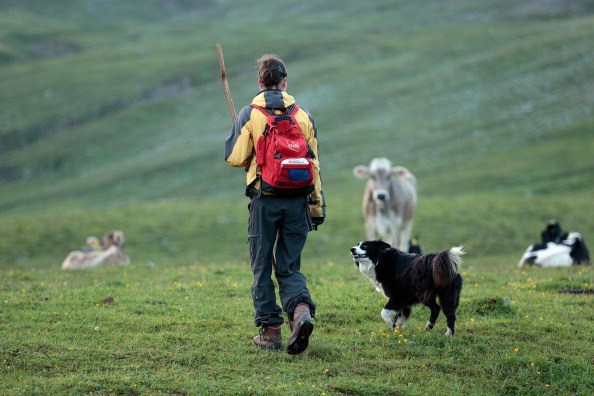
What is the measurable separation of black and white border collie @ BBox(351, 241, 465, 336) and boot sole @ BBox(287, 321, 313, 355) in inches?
65.2

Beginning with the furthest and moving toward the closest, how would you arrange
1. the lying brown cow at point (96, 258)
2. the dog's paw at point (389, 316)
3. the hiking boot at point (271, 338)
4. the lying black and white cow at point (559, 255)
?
the lying brown cow at point (96, 258)
the lying black and white cow at point (559, 255)
the dog's paw at point (389, 316)
the hiking boot at point (271, 338)

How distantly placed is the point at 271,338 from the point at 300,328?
2.40 feet

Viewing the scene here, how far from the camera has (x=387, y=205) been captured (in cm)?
2295

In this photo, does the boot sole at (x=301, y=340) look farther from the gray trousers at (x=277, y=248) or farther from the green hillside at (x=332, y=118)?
the green hillside at (x=332, y=118)

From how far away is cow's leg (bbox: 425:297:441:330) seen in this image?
36.3ft

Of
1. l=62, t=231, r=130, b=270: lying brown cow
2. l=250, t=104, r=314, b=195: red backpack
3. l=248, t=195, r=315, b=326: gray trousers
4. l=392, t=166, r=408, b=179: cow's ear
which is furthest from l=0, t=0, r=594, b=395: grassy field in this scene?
l=392, t=166, r=408, b=179: cow's ear

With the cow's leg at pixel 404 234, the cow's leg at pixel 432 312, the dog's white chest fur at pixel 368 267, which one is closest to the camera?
the cow's leg at pixel 432 312

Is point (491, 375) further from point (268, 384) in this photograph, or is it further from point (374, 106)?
point (374, 106)

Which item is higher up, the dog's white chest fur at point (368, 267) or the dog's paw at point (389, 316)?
the dog's white chest fur at point (368, 267)

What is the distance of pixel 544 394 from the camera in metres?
9.52

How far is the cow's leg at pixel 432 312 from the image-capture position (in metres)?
11.1

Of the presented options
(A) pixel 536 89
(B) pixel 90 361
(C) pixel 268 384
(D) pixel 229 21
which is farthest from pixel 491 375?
(D) pixel 229 21

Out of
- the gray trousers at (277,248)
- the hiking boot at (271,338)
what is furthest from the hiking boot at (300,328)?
the hiking boot at (271,338)

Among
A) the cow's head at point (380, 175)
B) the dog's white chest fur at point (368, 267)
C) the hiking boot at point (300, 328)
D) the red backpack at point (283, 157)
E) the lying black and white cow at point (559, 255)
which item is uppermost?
the red backpack at point (283, 157)
